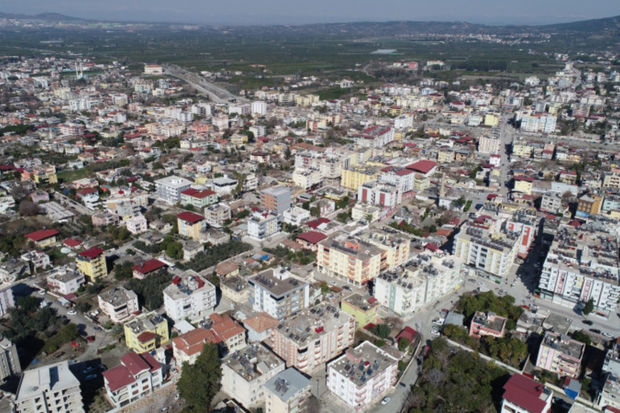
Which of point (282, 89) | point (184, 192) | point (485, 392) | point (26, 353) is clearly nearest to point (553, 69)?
point (282, 89)

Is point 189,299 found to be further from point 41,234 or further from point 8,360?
point 41,234

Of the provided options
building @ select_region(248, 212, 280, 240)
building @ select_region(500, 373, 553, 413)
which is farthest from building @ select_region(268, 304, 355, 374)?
building @ select_region(248, 212, 280, 240)

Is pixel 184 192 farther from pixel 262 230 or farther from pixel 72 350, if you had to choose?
pixel 72 350

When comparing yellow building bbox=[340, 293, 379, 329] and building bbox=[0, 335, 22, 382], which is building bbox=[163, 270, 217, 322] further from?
yellow building bbox=[340, 293, 379, 329]

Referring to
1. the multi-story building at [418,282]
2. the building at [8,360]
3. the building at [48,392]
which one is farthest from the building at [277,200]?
the building at [48,392]

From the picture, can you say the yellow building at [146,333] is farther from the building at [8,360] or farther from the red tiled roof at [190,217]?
the red tiled roof at [190,217]
